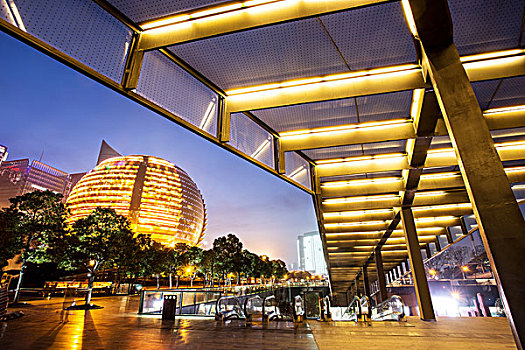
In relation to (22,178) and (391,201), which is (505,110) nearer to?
(391,201)

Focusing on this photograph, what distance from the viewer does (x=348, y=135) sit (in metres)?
8.88

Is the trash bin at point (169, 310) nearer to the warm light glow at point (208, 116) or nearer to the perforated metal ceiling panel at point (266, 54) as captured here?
the warm light glow at point (208, 116)

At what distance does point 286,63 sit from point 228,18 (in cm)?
179

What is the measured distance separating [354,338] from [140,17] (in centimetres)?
983

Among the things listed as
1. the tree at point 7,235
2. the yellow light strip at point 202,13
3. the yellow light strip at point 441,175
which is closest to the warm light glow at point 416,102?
the yellow light strip at point 202,13

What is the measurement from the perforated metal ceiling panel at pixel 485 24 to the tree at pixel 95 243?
72.9ft

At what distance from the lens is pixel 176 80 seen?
594cm

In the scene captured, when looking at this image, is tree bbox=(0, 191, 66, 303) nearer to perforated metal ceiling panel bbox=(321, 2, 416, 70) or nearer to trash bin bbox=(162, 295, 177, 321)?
trash bin bbox=(162, 295, 177, 321)

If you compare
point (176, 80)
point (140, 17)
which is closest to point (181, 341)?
point (176, 80)

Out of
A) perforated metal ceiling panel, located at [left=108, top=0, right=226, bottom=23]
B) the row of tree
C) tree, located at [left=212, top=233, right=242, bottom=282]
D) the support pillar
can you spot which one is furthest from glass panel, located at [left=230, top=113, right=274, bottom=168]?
tree, located at [left=212, top=233, right=242, bottom=282]

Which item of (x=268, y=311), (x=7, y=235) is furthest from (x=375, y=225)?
(x=7, y=235)

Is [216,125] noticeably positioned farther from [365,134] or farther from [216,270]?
[216,270]

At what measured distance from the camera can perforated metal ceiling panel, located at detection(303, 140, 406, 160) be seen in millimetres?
10164

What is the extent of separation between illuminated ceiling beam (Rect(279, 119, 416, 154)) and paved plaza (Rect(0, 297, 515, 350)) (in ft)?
→ 19.3
